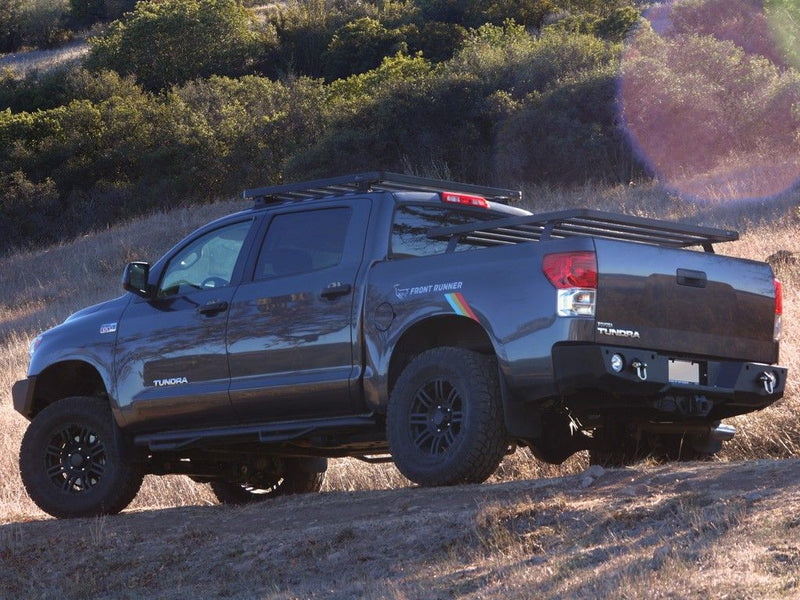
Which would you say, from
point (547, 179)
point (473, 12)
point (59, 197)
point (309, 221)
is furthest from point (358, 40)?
point (309, 221)

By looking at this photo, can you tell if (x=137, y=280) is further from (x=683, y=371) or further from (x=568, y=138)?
(x=568, y=138)

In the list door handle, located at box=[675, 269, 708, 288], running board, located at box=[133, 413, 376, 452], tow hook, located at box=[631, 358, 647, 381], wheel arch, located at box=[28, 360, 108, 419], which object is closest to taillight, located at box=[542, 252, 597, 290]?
tow hook, located at box=[631, 358, 647, 381]

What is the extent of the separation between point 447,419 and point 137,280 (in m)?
2.65

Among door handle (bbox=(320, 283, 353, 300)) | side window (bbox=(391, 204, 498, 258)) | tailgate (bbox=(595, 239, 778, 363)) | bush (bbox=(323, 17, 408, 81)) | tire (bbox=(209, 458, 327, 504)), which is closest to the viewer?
tailgate (bbox=(595, 239, 778, 363))

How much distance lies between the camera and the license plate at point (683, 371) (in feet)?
23.5

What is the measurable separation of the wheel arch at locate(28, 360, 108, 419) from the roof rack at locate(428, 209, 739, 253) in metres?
2.99

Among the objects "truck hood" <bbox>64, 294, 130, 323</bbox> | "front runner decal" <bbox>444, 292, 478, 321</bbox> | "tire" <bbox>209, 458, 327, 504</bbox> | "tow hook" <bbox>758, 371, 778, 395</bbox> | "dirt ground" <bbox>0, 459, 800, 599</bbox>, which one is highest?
"front runner decal" <bbox>444, 292, 478, 321</bbox>

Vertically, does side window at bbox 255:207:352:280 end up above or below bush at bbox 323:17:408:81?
below

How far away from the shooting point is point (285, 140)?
36844 mm

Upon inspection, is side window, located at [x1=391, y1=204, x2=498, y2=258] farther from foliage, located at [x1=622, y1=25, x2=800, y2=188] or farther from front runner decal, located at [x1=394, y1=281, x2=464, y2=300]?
foliage, located at [x1=622, y1=25, x2=800, y2=188]

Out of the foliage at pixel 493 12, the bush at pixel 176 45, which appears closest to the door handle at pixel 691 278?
the foliage at pixel 493 12

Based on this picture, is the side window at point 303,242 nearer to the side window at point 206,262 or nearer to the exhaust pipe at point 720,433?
the side window at point 206,262

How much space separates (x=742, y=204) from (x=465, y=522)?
15.1 m

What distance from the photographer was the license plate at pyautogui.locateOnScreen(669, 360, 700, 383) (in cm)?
717
